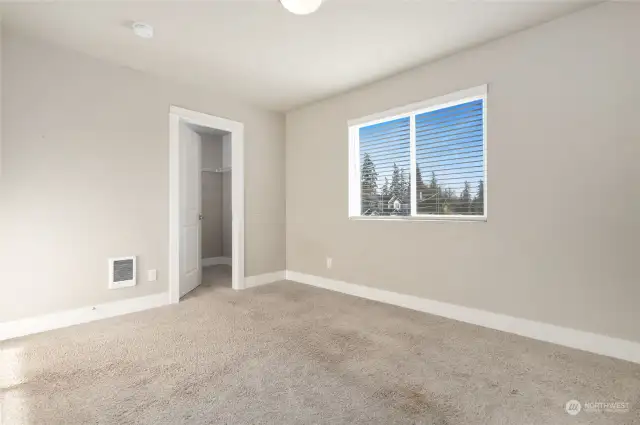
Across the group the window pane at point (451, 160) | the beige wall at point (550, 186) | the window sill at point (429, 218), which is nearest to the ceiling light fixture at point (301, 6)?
the beige wall at point (550, 186)

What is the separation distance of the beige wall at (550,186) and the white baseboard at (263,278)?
5.74ft

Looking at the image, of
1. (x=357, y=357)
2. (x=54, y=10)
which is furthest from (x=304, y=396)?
(x=54, y=10)

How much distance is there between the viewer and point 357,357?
7.32 ft

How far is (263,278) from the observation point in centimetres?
447

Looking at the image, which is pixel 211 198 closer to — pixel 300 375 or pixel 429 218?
pixel 429 218

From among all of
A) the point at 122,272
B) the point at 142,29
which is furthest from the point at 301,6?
the point at 122,272

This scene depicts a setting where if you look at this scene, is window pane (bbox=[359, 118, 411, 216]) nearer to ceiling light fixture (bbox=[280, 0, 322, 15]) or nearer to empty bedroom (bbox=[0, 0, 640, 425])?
empty bedroom (bbox=[0, 0, 640, 425])

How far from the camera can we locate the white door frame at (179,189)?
11.6ft

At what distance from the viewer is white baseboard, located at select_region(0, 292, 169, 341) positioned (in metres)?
2.60

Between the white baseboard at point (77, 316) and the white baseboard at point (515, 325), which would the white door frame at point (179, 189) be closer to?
the white baseboard at point (77, 316)

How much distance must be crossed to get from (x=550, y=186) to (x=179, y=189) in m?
3.57

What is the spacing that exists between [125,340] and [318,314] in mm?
1606

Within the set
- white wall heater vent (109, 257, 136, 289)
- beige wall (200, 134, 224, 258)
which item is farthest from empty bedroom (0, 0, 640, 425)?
beige wall (200, 134, 224, 258)

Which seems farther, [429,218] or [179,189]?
[179,189]
